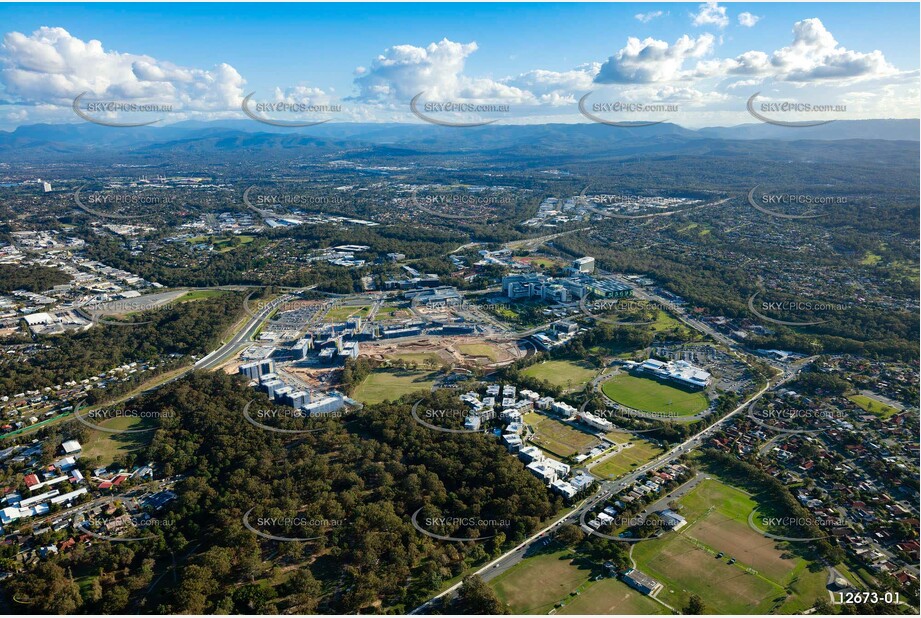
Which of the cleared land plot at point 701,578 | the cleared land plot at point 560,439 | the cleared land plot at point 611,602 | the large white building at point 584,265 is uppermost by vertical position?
the large white building at point 584,265

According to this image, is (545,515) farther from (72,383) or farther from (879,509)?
(72,383)

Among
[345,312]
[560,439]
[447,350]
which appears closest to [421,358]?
[447,350]

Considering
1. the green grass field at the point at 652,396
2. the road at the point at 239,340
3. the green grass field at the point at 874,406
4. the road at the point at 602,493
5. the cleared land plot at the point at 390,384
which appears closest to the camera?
the road at the point at 602,493

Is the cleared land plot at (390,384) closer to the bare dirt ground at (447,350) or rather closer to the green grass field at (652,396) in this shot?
the bare dirt ground at (447,350)

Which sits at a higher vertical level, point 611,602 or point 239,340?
point 239,340

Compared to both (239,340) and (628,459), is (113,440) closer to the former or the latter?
(239,340)

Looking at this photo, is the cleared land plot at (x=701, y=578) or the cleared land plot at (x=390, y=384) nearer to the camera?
the cleared land plot at (x=701, y=578)

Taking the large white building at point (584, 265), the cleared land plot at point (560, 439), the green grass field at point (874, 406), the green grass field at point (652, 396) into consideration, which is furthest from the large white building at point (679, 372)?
A: the large white building at point (584, 265)
